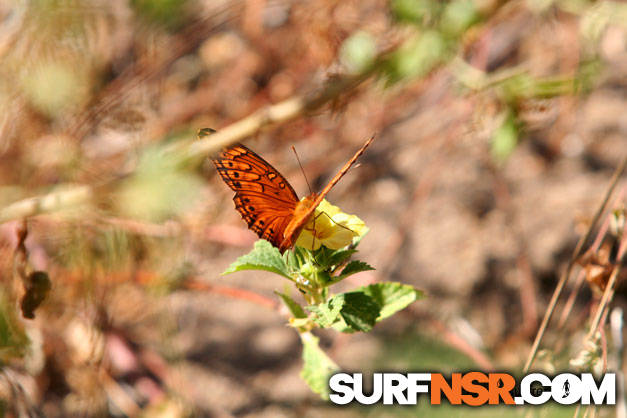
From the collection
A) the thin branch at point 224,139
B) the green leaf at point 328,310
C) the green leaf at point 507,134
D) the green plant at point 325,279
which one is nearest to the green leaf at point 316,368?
the green plant at point 325,279

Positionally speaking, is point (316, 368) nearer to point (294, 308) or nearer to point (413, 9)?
point (294, 308)

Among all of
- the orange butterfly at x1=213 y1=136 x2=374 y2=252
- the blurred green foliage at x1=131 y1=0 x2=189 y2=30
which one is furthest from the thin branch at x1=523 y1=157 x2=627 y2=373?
the blurred green foliage at x1=131 y1=0 x2=189 y2=30

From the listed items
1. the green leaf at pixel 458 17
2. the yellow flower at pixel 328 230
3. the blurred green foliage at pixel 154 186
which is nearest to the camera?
the yellow flower at pixel 328 230

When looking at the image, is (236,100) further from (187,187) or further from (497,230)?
(497,230)

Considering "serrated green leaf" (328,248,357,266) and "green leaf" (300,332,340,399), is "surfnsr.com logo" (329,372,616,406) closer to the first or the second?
"green leaf" (300,332,340,399)

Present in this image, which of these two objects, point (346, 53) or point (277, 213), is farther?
point (346, 53)

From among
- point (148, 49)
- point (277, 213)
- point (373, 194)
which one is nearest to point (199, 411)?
Result: point (373, 194)

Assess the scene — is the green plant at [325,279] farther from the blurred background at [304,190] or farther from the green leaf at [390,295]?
the blurred background at [304,190]
